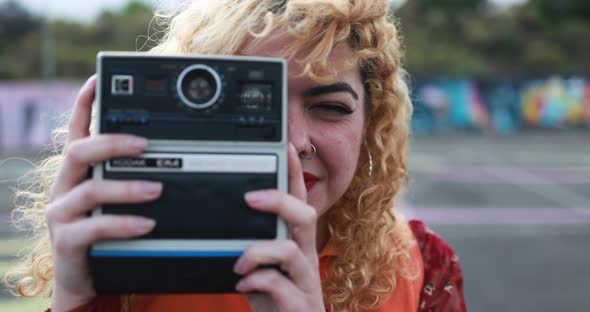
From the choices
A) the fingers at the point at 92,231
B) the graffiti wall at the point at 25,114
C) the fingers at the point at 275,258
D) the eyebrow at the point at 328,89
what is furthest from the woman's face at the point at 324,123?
the graffiti wall at the point at 25,114

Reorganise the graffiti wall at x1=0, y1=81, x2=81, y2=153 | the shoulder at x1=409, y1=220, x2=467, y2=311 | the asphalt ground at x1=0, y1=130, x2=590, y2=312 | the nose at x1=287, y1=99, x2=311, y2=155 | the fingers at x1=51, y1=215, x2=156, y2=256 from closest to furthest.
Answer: the fingers at x1=51, y1=215, x2=156, y2=256 → the nose at x1=287, y1=99, x2=311, y2=155 → the shoulder at x1=409, y1=220, x2=467, y2=311 → the asphalt ground at x1=0, y1=130, x2=590, y2=312 → the graffiti wall at x1=0, y1=81, x2=81, y2=153

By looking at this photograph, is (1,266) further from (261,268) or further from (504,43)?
(504,43)

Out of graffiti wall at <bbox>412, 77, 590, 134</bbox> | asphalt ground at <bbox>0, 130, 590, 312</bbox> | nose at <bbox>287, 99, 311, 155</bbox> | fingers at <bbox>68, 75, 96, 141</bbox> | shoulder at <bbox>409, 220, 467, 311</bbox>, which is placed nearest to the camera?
fingers at <bbox>68, 75, 96, 141</bbox>

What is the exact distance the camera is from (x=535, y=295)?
5.45 m

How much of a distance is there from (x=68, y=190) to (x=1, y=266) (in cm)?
507

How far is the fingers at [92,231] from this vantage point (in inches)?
41.9

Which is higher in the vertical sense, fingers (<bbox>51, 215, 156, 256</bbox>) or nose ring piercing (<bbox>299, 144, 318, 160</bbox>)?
nose ring piercing (<bbox>299, 144, 318, 160</bbox>)

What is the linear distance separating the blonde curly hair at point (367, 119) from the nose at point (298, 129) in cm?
9

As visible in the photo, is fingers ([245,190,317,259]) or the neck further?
the neck

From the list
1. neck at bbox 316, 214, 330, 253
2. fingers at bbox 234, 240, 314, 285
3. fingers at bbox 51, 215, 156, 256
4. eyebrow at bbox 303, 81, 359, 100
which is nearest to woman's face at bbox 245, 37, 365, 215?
eyebrow at bbox 303, 81, 359, 100

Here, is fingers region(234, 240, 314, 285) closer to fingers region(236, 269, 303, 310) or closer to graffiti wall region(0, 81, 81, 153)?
fingers region(236, 269, 303, 310)

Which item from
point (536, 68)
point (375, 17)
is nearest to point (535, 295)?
point (375, 17)

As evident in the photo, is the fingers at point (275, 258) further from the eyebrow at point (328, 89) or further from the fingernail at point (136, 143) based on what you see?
the eyebrow at point (328, 89)

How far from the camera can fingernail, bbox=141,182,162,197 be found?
109 centimetres
